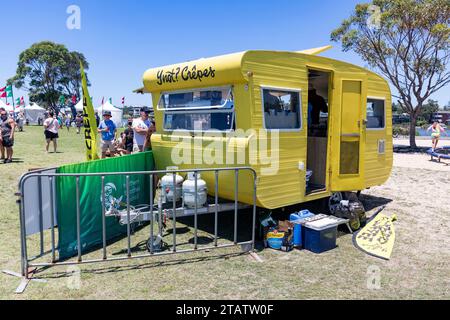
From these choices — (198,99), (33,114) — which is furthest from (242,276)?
(33,114)

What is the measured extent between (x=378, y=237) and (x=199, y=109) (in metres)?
3.51

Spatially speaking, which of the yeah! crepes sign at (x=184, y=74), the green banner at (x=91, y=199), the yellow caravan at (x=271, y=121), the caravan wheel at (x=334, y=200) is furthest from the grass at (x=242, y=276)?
the yeah! crepes sign at (x=184, y=74)

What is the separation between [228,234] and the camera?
5758 mm

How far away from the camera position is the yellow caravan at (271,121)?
4969mm

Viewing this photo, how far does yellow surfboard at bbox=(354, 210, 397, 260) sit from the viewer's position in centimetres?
516

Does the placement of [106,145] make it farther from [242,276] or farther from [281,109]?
[242,276]

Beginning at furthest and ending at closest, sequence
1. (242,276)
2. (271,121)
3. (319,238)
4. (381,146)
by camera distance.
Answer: (381,146) → (271,121) → (319,238) → (242,276)

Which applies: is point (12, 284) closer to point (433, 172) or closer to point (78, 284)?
point (78, 284)

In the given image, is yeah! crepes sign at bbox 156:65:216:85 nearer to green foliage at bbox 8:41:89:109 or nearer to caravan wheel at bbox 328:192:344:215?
caravan wheel at bbox 328:192:344:215

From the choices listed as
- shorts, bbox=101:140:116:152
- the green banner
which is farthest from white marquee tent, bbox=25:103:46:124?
the green banner

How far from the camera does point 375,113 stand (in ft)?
24.2

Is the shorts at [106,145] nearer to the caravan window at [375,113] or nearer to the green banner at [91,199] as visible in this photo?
the green banner at [91,199]

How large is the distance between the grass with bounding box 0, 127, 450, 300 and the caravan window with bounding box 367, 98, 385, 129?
2602 mm
